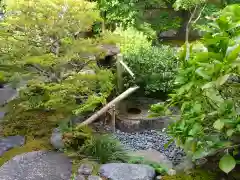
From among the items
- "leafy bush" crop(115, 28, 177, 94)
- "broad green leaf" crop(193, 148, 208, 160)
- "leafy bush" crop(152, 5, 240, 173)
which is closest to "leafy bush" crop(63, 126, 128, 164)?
"leafy bush" crop(152, 5, 240, 173)

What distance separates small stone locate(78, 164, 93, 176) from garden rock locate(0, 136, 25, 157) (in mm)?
708

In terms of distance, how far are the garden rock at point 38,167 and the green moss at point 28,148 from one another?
0.07 m

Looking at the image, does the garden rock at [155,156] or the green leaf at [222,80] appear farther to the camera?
the garden rock at [155,156]

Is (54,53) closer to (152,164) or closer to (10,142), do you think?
(10,142)

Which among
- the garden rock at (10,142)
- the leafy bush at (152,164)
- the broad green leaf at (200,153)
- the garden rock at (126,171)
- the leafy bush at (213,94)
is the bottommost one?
the leafy bush at (152,164)

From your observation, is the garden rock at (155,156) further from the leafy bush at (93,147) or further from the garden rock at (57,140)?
the garden rock at (57,140)

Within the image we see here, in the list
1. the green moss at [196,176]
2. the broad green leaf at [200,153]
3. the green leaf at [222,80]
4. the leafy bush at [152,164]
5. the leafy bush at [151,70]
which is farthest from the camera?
the leafy bush at [151,70]

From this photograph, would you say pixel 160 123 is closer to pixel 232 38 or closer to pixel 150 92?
pixel 150 92

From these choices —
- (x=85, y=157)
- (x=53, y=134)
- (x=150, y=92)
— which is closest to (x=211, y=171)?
(x=85, y=157)

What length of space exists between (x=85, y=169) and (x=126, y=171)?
1.11 ft

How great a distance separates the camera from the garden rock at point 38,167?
2669 mm

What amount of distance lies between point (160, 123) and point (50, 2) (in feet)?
6.49

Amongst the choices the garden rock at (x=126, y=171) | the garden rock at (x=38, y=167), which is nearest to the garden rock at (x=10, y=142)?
the garden rock at (x=38, y=167)

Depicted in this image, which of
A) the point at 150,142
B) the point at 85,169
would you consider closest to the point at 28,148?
the point at 85,169
